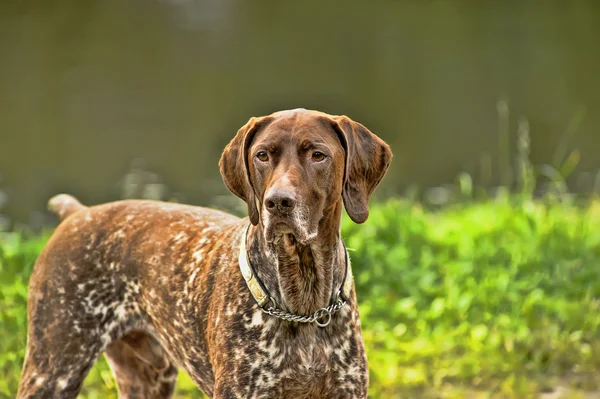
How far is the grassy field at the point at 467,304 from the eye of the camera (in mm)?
5367

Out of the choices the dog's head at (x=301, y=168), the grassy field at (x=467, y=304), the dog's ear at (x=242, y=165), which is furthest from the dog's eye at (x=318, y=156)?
the grassy field at (x=467, y=304)

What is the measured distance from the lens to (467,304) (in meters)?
6.05

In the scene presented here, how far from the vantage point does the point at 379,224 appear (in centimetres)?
707

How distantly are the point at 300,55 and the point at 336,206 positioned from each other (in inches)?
602

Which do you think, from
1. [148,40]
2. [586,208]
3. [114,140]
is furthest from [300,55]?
[586,208]

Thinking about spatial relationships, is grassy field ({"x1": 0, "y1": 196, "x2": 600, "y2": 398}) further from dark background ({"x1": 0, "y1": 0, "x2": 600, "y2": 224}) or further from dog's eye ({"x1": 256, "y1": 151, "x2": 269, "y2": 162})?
dark background ({"x1": 0, "y1": 0, "x2": 600, "y2": 224})

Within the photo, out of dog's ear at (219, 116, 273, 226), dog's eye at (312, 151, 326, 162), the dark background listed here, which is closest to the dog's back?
dog's ear at (219, 116, 273, 226)

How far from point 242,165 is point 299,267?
0.44 meters

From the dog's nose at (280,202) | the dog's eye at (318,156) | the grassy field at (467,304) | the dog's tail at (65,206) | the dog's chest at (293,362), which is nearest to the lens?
the dog's nose at (280,202)

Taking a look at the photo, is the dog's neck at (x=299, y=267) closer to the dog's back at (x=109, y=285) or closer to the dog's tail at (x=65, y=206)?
the dog's back at (x=109, y=285)

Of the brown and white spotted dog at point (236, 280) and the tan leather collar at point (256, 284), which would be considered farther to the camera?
the tan leather collar at point (256, 284)

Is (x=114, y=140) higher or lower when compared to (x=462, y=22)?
lower

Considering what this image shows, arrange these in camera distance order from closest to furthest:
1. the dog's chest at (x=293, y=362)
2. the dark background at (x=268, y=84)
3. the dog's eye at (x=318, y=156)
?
the dog's eye at (x=318, y=156), the dog's chest at (x=293, y=362), the dark background at (x=268, y=84)

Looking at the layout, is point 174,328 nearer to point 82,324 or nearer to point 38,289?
point 82,324
